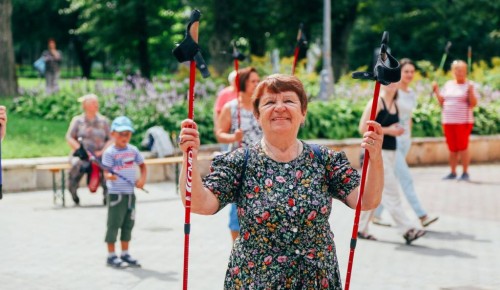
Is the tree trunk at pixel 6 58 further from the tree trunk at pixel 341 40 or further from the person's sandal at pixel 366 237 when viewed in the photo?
the tree trunk at pixel 341 40

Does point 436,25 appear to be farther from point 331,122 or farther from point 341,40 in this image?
point 331,122

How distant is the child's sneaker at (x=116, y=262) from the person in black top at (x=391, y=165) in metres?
2.62

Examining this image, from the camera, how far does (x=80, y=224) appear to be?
11742 mm

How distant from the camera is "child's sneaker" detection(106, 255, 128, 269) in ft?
30.2

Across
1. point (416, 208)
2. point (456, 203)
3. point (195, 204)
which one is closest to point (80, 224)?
point (416, 208)

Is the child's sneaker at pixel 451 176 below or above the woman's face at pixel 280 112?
below

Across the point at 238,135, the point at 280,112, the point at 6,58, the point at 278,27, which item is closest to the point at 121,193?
the point at 238,135

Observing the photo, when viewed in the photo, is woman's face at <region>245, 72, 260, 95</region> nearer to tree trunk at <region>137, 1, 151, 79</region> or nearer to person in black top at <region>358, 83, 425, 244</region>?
person in black top at <region>358, 83, 425, 244</region>

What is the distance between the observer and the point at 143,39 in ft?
110

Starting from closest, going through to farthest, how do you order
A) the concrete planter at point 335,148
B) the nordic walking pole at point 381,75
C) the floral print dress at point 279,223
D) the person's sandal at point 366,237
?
the nordic walking pole at point 381,75
the floral print dress at point 279,223
the person's sandal at point 366,237
the concrete planter at point 335,148

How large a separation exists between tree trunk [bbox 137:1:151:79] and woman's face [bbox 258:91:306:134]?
2789cm

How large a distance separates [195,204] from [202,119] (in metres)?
12.4

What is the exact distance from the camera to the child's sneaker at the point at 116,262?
9.22m

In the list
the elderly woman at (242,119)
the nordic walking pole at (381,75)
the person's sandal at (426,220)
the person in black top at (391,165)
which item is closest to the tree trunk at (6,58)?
the person's sandal at (426,220)
